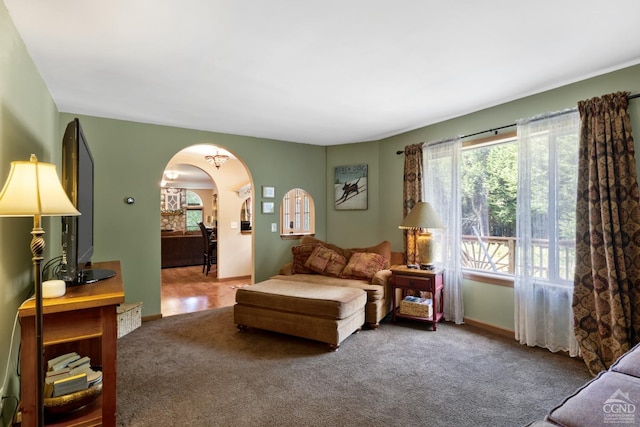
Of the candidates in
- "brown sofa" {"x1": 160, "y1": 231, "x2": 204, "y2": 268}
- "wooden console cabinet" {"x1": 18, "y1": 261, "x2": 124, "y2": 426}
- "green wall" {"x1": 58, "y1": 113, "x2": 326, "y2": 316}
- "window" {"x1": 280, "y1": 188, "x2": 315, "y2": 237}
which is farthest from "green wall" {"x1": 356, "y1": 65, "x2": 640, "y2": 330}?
"brown sofa" {"x1": 160, "y1": 231, "x2": 204, "y2": 268}

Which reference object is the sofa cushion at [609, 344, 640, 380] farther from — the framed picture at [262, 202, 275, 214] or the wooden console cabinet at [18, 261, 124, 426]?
the framed picture at [262, 202, 275, 214]

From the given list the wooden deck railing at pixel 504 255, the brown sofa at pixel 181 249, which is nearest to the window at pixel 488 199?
the wooden deck railing at pixel 504 255

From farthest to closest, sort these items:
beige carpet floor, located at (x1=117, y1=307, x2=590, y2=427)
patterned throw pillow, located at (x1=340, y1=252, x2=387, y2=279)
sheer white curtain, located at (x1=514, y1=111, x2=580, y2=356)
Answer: patterned throw pillow, located at (x1=340, y1=252, x2=387, y2=279) → sheer white curtain, located at (x1=514, y1=111, x2=580, y2=356) → beige carpet floor, located at (x1=117, y1=307, x2=590, y2=427)

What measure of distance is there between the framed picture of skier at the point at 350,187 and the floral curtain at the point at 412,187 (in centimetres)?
83

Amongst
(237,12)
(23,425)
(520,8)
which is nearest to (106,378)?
(23,425)

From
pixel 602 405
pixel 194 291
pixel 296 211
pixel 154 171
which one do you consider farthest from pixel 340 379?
pixel 296 211

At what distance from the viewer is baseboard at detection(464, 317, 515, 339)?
132 inches

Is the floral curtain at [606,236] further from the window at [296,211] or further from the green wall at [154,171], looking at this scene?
the window at [296,211]

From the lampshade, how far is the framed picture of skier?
49.9 inches

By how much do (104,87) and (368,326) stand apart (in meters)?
3.58

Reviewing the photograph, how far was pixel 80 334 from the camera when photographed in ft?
5.50

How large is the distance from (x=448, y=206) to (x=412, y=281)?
1015 millimetres

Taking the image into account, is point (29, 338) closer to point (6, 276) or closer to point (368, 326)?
point (6, 276)

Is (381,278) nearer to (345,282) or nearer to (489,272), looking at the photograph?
(345,282)
